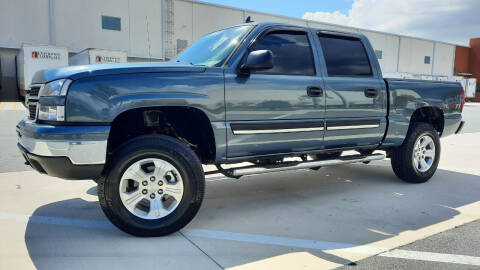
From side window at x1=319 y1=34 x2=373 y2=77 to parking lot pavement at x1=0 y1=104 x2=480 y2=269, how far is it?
1525mm

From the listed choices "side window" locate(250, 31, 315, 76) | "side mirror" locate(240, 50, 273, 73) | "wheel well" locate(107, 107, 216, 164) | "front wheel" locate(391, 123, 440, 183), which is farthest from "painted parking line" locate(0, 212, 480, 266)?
"front wheel" locate(391, 123, 440, 183)

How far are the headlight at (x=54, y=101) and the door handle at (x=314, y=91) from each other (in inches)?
90.9

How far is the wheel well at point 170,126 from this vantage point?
3367 millimetres

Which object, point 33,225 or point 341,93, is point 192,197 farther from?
point 341,93

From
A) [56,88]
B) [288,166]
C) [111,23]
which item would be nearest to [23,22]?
[111,23]

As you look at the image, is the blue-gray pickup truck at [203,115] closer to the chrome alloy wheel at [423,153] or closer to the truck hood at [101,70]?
the truck hood at [101,70]

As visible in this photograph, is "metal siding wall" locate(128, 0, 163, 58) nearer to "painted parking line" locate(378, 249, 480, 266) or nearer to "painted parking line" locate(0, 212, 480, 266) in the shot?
"painted parking line" locate(0, 212, 480, 266)

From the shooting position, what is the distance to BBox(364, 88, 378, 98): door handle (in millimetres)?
4370

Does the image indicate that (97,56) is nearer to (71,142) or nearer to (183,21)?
(183,21)

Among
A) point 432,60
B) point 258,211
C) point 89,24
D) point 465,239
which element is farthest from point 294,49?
point 432,60

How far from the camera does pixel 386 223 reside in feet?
11.8

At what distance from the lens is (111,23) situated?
88.6 ft

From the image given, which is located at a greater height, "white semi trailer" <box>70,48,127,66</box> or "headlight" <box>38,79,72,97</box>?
"white semi trailer" <box>70,48,127,66</box>

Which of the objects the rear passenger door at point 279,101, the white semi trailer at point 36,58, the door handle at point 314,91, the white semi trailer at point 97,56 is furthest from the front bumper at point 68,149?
the white semi trailer at point 36,58
